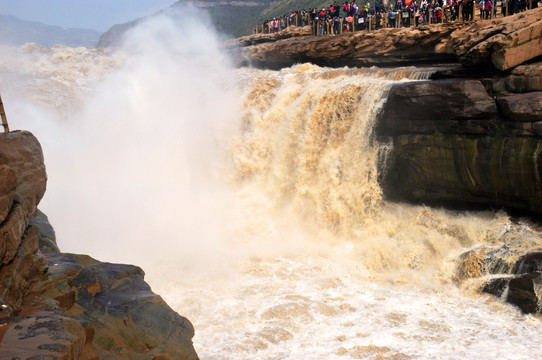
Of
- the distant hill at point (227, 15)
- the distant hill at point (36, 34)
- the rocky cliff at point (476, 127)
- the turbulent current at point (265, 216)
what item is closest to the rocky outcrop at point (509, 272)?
the turbulent current at point (265, 216)

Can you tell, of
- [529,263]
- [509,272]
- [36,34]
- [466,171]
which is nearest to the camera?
[529,263]

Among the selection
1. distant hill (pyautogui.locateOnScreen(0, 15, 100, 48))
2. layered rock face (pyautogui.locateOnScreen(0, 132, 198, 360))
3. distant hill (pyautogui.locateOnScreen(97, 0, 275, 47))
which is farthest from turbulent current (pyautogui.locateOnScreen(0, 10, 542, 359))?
distant hill (pyautogui.locateOnScreen(97, 0, 275, 47))

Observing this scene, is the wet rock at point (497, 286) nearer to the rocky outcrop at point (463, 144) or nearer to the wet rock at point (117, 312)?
the rocky outcrop at point (463, 144)

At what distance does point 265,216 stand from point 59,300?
8569 mm

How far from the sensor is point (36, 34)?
55.4 metres

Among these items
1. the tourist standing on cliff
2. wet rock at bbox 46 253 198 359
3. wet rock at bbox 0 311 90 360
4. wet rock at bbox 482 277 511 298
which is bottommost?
wet rock at bbox 482 277 511 298

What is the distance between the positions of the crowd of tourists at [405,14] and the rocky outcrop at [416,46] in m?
0.95

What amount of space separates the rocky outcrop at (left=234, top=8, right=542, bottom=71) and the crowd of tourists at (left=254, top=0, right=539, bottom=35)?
950mm

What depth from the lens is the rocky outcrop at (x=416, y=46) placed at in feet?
31.9

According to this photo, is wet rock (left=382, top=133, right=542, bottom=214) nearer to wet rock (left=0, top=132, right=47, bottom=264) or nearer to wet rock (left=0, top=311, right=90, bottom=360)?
wet rock (left=0, top=132, right=47, bottom=264)

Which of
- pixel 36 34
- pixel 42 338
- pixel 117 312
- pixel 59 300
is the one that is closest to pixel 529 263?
pixel 117 312

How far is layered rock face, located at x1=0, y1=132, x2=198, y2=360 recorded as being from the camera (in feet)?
13.3

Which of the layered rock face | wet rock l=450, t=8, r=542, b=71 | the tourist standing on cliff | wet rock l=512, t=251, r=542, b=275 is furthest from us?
the tourist standing on cliff

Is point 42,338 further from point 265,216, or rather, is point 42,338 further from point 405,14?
point 405,14
